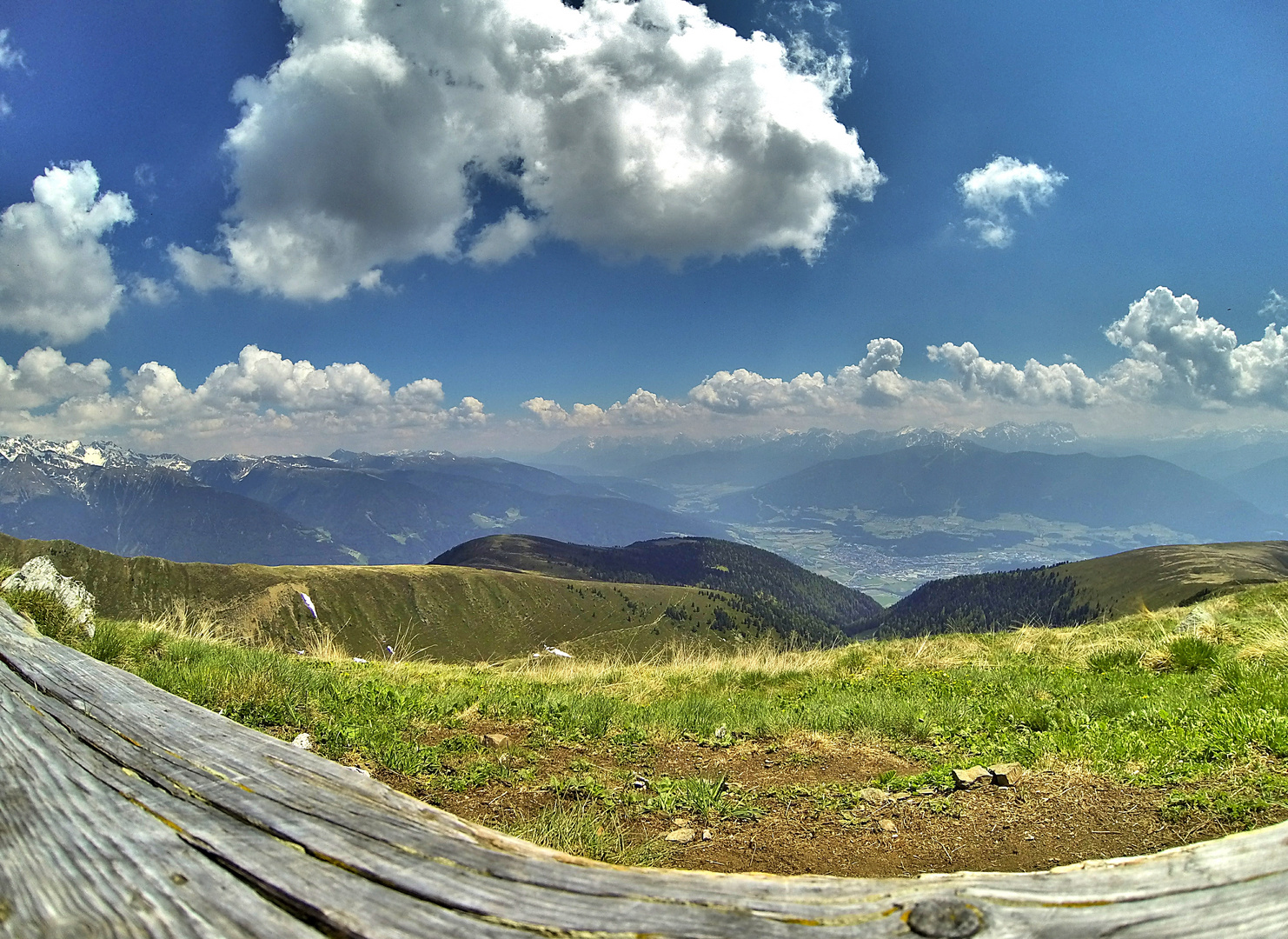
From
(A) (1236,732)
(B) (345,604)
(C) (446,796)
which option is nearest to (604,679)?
(C) (446,796)

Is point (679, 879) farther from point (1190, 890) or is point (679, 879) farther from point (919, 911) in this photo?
point (1190, 890)

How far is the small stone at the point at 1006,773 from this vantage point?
511 centimetres

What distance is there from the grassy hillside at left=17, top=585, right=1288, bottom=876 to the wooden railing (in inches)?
99.3

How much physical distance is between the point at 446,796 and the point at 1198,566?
832 ft

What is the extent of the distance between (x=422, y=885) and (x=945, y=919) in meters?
1.19

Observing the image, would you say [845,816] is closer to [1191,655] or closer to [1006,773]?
[1006,773]

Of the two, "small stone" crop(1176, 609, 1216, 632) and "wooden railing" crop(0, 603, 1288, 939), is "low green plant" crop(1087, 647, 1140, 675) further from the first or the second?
"wooden railing" crop(0, 603, 1288, 939)

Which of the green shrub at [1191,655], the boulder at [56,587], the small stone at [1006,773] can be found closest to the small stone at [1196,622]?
the green shrub at [1191,655]

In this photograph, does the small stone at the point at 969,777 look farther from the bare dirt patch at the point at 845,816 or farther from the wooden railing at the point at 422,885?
the wooden railing at the point at 422,885

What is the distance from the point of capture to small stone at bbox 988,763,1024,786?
5.11 metres

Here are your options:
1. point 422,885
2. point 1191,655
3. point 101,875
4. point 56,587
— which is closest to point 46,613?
point 56,587

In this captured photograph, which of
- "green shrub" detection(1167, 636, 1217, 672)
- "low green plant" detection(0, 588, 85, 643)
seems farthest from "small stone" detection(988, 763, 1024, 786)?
"low green plant" detection(0, 588, 85, 643)

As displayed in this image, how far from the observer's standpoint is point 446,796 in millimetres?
4871

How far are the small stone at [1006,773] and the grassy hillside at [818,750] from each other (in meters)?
0.10
